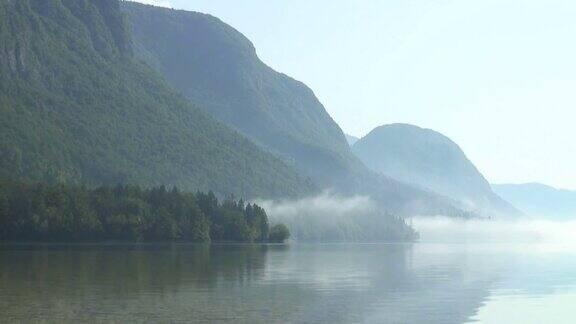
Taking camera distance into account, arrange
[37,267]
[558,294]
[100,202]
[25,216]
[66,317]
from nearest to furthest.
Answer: [66,317]
[558,294]
[37,267]
[25,216]
[100,202]

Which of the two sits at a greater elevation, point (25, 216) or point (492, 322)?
point (25, 216)

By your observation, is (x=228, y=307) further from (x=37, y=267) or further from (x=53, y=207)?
(x=53, y=207)

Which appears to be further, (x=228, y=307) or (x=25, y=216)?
(x=25, y=216)

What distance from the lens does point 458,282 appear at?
80.4 m

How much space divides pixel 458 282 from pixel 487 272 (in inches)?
823

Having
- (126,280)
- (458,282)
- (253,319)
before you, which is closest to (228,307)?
(253,319)

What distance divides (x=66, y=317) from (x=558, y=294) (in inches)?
1644

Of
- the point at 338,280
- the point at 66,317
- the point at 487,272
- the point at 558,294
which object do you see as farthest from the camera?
the point at 487,272

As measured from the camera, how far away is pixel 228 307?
174ft

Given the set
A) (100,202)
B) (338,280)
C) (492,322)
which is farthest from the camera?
(100,202)

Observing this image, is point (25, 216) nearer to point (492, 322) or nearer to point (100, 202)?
point (100, 202)

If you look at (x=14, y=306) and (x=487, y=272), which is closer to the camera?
(x=14, y=306)

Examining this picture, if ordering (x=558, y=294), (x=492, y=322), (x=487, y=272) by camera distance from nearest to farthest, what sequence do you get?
(x=492, y=322)
(x=558, y=294)
(x=487, y=272)

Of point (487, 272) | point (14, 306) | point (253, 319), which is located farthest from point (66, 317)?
point (487, 272)
